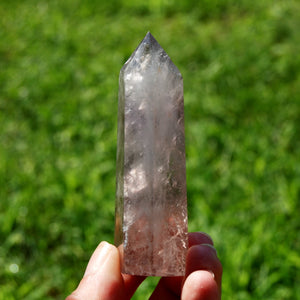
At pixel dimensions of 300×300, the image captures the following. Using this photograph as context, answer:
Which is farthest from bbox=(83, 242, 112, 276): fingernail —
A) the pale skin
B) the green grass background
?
the green grass background

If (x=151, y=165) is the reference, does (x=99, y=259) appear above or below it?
below

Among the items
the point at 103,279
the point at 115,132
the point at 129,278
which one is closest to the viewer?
the point at 103,279

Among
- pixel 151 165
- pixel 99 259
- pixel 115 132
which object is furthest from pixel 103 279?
pixel 115 132

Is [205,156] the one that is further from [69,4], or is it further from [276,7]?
[69,4]

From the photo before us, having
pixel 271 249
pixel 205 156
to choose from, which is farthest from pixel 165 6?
pixel 271 249

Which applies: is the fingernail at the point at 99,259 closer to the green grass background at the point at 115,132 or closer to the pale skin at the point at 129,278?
the pale skin at the point at 129,278

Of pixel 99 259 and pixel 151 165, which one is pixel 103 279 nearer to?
pixel 99 259
